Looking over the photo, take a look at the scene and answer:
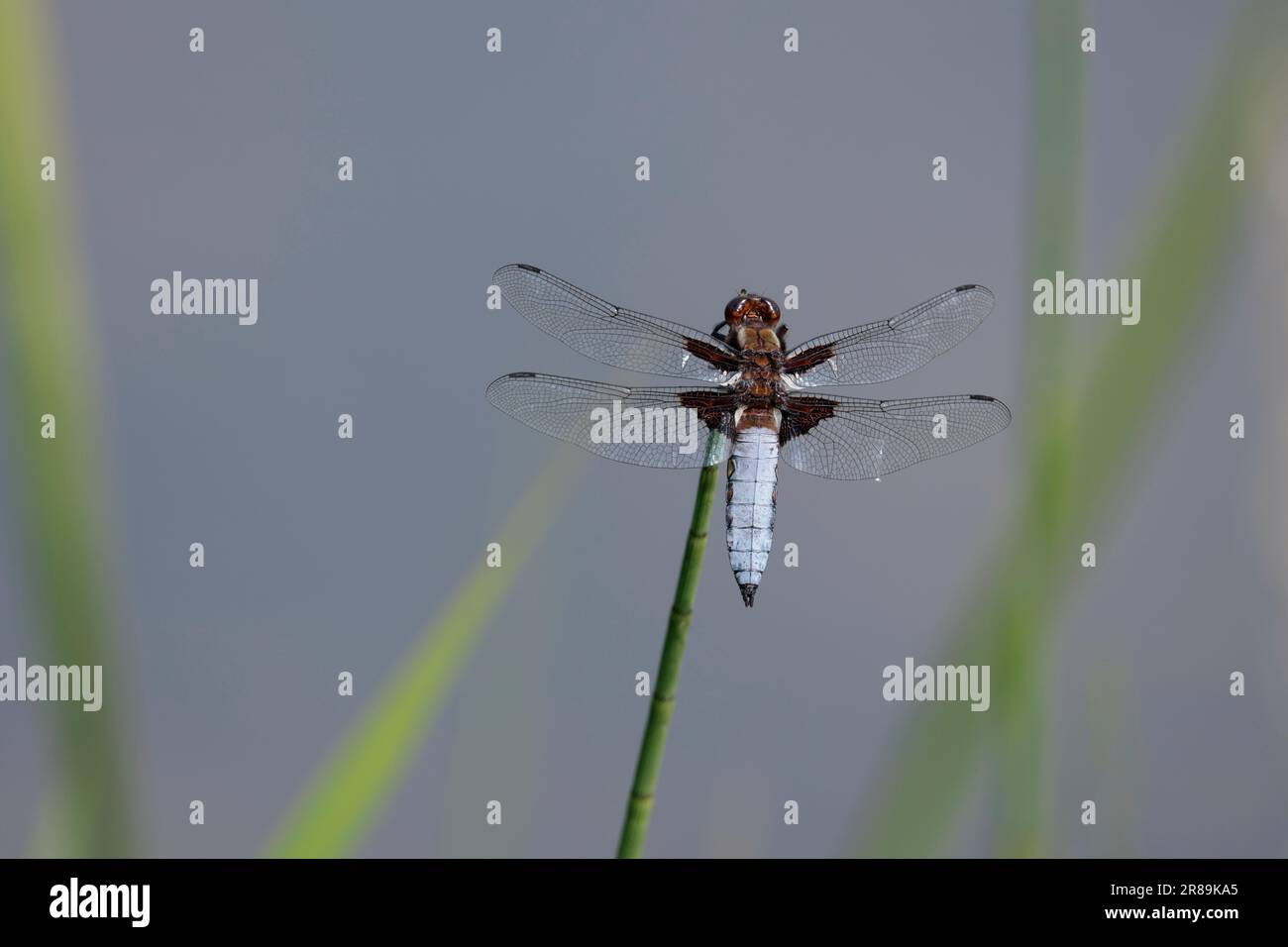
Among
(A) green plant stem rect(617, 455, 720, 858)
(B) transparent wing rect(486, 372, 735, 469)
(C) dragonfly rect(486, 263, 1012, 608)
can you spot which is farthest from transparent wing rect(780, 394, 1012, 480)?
(A) green plant stem rect(617, 455, 720, 858)

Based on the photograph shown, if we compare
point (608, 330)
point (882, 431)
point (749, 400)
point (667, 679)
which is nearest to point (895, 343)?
point (882, 431)

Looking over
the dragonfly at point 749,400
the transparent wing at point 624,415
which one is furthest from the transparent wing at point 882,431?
the transparent wing at point 624,415

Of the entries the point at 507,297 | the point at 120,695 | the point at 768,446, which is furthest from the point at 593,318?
the point at 120,695

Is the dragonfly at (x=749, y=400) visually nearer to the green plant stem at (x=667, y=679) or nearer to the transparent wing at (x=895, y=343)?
the transparent wing at (x=895, y=343)

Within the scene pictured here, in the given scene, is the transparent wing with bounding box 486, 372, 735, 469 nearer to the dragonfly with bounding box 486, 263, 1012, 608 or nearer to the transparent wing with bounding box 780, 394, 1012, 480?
the dragonfly with bounding box 486, 263, 1012, 608

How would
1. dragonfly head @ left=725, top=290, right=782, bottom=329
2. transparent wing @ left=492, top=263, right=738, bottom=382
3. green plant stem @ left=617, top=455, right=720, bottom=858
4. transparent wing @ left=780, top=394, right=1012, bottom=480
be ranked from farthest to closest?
transparent wing @ left=780, top=394, right=1012, bottom=480 → transparent wing @ left=492, top=263, right=738, bottom=382 → dragonfly head @ left=725, top=290, right=782, bottom=329 → green plant stem @ left=617, top=455, right=720, bottom=858
